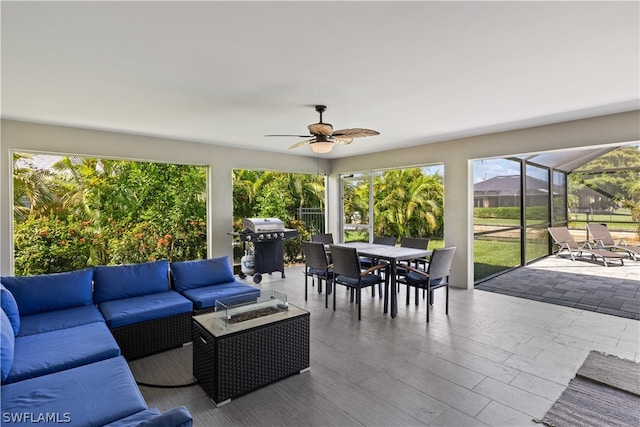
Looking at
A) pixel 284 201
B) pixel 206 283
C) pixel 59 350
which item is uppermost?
pixel 284 201

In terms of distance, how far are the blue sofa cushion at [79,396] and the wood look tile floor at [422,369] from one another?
60 cm

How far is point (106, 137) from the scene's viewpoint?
192 inches

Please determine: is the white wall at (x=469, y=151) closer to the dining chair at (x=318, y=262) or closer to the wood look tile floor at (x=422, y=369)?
the wood look tile floor at (x=422, y=369)

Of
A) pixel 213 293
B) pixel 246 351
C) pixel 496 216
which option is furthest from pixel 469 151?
pixel 246 351

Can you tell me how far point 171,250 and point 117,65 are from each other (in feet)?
17.2

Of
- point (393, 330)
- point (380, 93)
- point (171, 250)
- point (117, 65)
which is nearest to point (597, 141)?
point (380, 93)

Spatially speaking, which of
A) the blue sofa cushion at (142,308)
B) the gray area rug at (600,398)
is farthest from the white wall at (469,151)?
the blue sofa cushion at (142,308)

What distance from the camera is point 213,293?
3607 millimetres

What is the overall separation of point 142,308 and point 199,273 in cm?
88

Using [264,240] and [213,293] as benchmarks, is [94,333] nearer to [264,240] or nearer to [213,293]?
[213,293]

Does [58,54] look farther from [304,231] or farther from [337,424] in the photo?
[304,231]

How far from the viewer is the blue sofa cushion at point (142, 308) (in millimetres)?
2926

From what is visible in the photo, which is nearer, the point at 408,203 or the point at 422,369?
the point at 422,369

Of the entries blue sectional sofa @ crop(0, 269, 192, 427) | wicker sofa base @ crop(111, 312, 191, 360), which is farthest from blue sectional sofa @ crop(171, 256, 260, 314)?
blue sectional sofa @ crop(0, 269, 192, 427)
